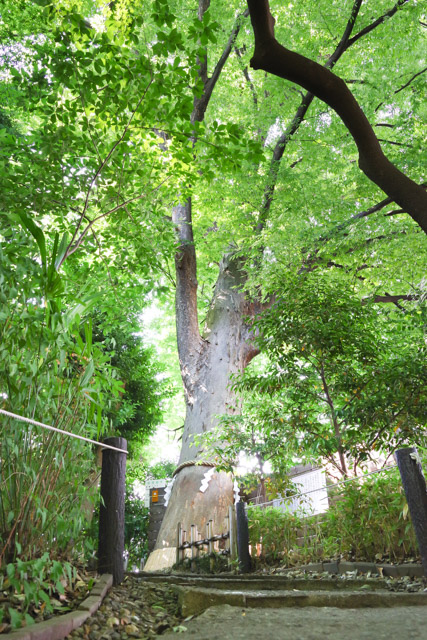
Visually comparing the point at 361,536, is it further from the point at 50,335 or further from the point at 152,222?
the point at 152,222

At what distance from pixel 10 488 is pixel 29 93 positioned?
358cm

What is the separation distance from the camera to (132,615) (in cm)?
208

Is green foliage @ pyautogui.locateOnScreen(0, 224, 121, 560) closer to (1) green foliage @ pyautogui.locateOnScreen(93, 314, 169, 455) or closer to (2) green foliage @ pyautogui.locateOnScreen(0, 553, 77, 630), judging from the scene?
(2) green foliage @ pyautogui.locateOnScreen(0, 553, 77, 630)

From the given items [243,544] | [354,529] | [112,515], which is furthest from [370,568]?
[112,515]

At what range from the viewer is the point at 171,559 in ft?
21.2

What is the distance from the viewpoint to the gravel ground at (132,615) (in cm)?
177

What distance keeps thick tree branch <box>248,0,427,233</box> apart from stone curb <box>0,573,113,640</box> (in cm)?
381

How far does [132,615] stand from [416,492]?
2.14 m

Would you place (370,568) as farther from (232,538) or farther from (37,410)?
(37,410)

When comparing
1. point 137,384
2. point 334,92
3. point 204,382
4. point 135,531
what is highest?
point 137,384

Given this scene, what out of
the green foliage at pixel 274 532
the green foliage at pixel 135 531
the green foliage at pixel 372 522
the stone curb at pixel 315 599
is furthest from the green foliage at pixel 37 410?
the green foliage at pixel 135 531

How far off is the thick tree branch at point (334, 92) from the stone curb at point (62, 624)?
150 inches

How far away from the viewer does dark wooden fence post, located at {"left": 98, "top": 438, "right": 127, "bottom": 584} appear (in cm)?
268

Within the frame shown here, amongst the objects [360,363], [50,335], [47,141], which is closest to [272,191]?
[360,363]
